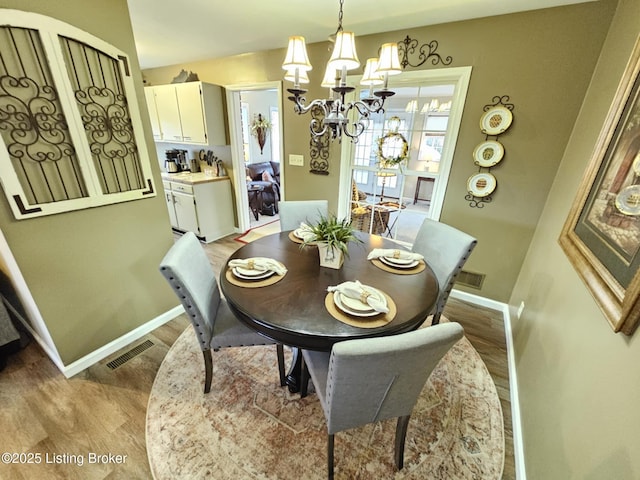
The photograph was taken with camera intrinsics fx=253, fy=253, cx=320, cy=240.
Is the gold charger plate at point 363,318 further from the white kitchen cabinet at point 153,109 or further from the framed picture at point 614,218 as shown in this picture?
the white kitchen cabinet at point 153,109

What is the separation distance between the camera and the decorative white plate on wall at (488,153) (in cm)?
213

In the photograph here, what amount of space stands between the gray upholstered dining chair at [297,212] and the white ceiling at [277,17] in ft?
5.00

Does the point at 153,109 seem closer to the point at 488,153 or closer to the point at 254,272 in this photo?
the point at 254,272

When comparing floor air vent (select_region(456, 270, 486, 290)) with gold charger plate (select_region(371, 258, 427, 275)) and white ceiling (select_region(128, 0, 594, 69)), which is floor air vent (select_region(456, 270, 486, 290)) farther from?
white ceiling (select_region(128, 0, 594, 69))

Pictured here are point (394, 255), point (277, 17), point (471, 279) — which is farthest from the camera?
point (471, 279)

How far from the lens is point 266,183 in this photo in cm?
504

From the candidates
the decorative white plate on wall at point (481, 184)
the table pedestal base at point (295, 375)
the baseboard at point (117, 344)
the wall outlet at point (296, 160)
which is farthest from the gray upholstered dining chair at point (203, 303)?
the decorative white plate on wall at point (481, 184)

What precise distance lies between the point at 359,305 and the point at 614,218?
1105mm

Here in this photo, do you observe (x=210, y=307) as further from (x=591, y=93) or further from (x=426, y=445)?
(x=591, y=93)

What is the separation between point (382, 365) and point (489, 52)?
252 cm

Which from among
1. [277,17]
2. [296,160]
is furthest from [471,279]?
[277,17]

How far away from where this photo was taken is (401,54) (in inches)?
91.1

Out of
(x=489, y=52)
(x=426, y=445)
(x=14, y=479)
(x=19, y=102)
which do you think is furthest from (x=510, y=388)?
(x=19, y=102)

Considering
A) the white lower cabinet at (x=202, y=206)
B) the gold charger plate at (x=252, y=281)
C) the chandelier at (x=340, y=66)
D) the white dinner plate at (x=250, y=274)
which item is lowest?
the white lower cabinet at (x=202, y=206)
